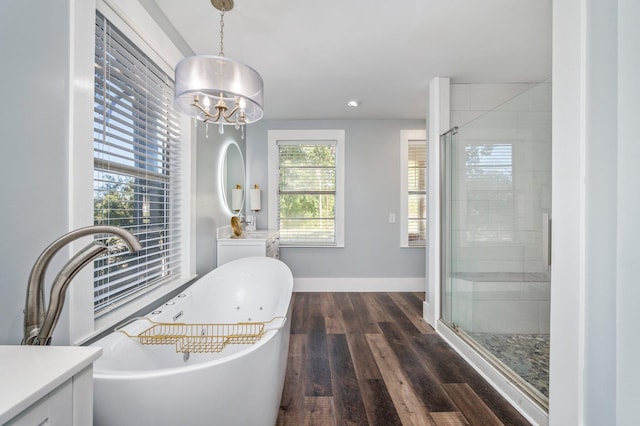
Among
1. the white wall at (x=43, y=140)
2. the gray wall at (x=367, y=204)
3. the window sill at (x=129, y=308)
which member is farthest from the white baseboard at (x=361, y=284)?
the white wall at (x=43, y=140)

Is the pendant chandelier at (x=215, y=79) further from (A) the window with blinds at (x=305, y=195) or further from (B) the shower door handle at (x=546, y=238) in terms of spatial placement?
(A) the window with blinds at (x=305, y=195)

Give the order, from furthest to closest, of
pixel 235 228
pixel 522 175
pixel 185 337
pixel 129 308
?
pixel 235 228 → pixel 522 175 → pixel 129 308 → pixel 185 337

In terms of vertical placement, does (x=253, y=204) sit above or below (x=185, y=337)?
above

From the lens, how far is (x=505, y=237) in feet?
5.91

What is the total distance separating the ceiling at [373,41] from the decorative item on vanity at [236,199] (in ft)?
3.62

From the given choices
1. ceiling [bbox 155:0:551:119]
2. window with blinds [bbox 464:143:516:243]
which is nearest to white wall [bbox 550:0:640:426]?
window with blinds [bbox 464:143:516:243]

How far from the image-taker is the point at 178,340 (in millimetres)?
1234

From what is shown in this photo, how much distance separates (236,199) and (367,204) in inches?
67.6

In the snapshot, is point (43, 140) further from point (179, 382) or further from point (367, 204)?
point (367, 204)

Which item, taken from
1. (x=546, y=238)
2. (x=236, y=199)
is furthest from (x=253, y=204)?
(x=546, y=238)

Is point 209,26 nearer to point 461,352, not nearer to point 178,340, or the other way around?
point 178,340

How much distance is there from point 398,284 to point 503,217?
81.2 inches

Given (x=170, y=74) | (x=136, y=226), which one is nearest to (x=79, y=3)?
(x=170, y=74)

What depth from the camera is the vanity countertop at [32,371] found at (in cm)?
45
